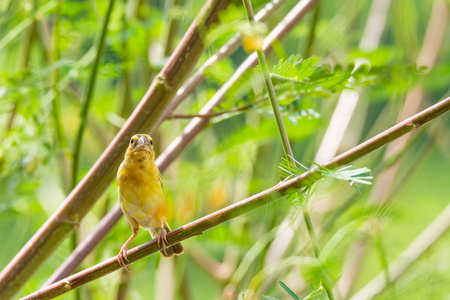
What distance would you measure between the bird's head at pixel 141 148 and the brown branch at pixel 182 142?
56 millimetres

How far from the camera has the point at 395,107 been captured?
1743 mm

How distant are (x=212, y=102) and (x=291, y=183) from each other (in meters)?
0.62

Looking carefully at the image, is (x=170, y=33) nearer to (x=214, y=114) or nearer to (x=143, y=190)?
(x=143, y=190)

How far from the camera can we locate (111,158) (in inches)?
43.8

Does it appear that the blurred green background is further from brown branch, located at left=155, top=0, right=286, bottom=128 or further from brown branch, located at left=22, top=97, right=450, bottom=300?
brown branch, located at left=22, top=97, right=450, bottom=300

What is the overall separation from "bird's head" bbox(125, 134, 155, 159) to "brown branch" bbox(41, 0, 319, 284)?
2.2 inches

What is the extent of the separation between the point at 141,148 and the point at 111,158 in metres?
0.29

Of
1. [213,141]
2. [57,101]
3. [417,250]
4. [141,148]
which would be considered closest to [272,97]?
[141,148]

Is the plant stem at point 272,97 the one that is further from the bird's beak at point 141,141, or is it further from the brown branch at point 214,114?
the bird's beak at point 141,141

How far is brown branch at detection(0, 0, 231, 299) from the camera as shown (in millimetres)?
1061

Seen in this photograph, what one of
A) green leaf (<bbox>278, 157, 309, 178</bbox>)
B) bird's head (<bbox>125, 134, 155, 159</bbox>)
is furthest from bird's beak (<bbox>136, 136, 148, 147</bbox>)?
green leaf (<bbox>278, 157, 309, 178</bbox>)

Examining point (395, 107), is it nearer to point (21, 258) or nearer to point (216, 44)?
point (216, 44)

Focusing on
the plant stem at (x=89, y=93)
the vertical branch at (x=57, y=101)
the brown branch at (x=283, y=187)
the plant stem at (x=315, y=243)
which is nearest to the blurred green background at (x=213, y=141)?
the vertical branch at (x=57, y=101)

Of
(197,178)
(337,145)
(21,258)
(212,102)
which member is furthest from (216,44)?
(21,258)
